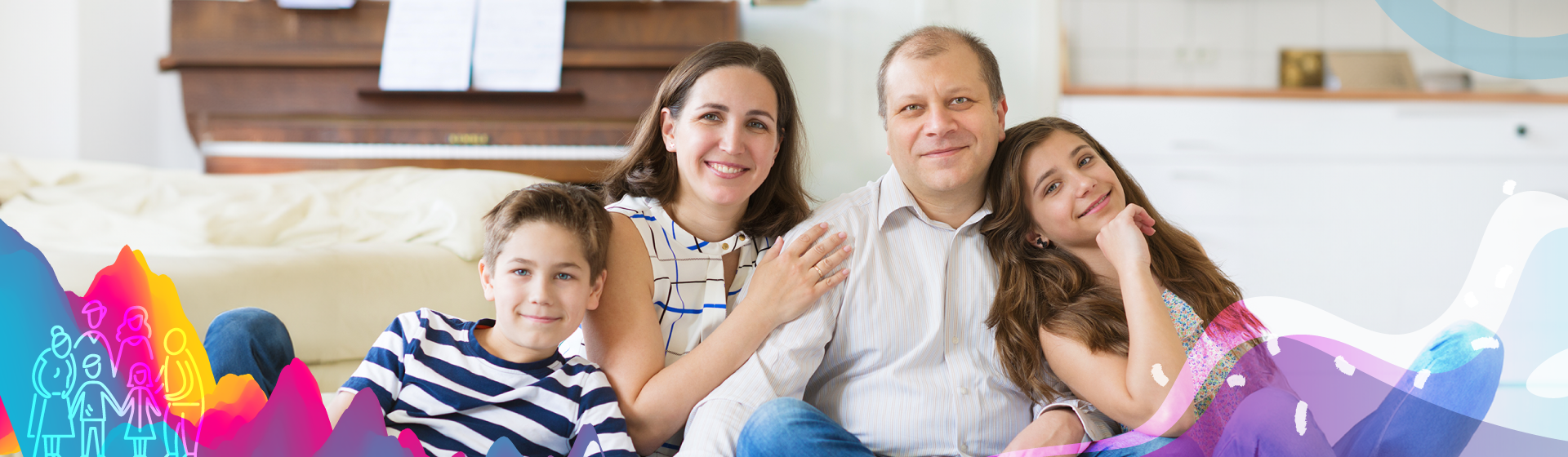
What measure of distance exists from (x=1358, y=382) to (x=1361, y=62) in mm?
2990

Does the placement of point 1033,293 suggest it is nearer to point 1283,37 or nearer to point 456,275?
point 456,275

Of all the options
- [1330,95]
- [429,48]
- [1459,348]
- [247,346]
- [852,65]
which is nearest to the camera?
[1459,348]

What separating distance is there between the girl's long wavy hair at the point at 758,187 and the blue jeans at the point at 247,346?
0.45 meters

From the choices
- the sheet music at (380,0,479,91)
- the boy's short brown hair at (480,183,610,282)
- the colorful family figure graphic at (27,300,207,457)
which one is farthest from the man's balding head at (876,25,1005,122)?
the sheet music at (380,0,479,91)

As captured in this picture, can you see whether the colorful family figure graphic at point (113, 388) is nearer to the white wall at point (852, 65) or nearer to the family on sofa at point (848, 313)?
the family on sofa at point (848, 313)

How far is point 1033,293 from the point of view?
3.54 feet

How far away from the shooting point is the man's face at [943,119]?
1.06 metres

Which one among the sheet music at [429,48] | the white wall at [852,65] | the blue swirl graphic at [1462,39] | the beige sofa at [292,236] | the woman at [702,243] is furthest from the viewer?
the white wall at [852,65]

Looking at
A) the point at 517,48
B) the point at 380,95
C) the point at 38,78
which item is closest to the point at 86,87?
the point at 38,78

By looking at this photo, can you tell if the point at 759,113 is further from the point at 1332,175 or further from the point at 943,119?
the point at 1332,175

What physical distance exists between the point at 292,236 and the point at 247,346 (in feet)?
3.35

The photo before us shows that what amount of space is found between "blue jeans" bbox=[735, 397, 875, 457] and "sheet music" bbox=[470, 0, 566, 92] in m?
1.88

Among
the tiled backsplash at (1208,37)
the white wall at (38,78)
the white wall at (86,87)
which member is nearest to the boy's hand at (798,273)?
the tiled backsplash at (1208,37)

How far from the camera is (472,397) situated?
93 centimetres
